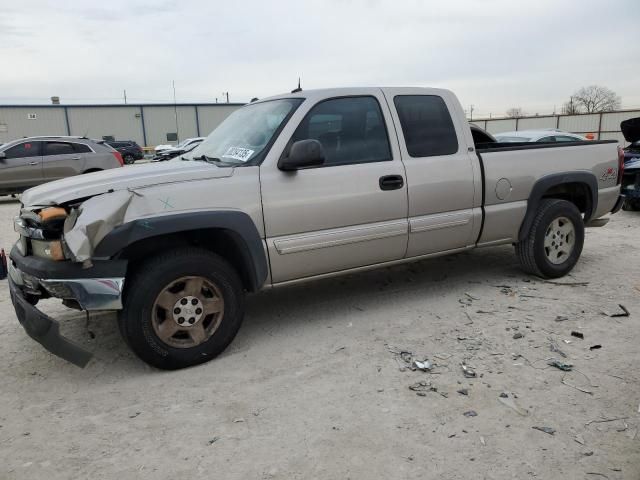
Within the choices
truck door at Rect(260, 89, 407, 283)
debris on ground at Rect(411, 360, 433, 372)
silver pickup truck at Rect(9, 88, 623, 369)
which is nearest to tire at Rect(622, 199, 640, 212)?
silver pickup truck at Rect(9, 88, 623, 369)

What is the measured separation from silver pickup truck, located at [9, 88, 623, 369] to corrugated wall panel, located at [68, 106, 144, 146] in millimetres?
41843

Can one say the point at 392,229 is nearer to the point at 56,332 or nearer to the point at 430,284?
the point at 430,284

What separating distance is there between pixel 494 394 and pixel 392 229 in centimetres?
159

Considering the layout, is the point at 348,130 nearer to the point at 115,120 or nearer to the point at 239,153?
the point at 239,153

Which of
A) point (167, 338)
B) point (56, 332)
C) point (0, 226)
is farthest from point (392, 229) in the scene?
point (0, 226)

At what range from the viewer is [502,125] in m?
30.9

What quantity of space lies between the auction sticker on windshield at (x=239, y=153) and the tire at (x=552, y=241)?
117 inches

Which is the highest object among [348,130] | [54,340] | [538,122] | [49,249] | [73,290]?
[538,122]

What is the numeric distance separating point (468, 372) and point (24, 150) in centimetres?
1332

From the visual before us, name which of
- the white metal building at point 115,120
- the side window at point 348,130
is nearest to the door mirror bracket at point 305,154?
the side window at point 348,130

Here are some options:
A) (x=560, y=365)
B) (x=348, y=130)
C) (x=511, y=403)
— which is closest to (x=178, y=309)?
(x=348, y=130)

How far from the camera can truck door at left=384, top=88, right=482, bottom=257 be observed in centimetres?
436

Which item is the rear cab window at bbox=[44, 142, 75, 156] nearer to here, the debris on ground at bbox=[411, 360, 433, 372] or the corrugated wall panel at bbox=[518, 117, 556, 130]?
the debris on ground at bbox=[411, 360, 433, 372]

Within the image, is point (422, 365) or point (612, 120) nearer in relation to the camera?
point (422, 365)
